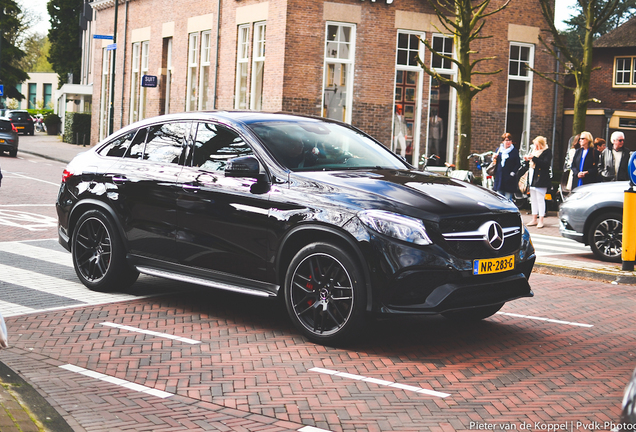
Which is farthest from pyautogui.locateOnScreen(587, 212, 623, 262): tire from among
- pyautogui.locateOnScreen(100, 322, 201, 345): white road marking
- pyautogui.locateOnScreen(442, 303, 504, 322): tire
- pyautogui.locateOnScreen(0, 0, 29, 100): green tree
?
pyautogui.locateOnScreen(0, 0, 29, 100): green tree

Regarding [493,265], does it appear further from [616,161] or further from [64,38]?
[64,38]

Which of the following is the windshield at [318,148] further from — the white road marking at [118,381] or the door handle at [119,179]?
the white road marking at [118,381]

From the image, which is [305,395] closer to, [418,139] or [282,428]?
[282,428]

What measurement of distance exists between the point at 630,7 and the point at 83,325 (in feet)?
228

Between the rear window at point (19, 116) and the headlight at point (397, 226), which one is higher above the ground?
the rear window at point (19, 116)

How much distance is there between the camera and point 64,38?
78312mm

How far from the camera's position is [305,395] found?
493 cm

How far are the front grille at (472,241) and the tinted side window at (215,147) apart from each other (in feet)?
6.27

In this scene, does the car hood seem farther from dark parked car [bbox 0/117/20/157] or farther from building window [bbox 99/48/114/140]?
building window [bbox 99/48/114/140]

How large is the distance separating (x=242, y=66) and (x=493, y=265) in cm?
2124

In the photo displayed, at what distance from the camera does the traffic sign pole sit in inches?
390

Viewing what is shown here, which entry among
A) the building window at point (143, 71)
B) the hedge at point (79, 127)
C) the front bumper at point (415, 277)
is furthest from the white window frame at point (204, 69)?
the front bumper at point (415, 277)

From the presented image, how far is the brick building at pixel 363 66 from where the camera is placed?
928 inches

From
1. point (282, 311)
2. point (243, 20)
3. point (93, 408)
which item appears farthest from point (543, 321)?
point (243, 20)
